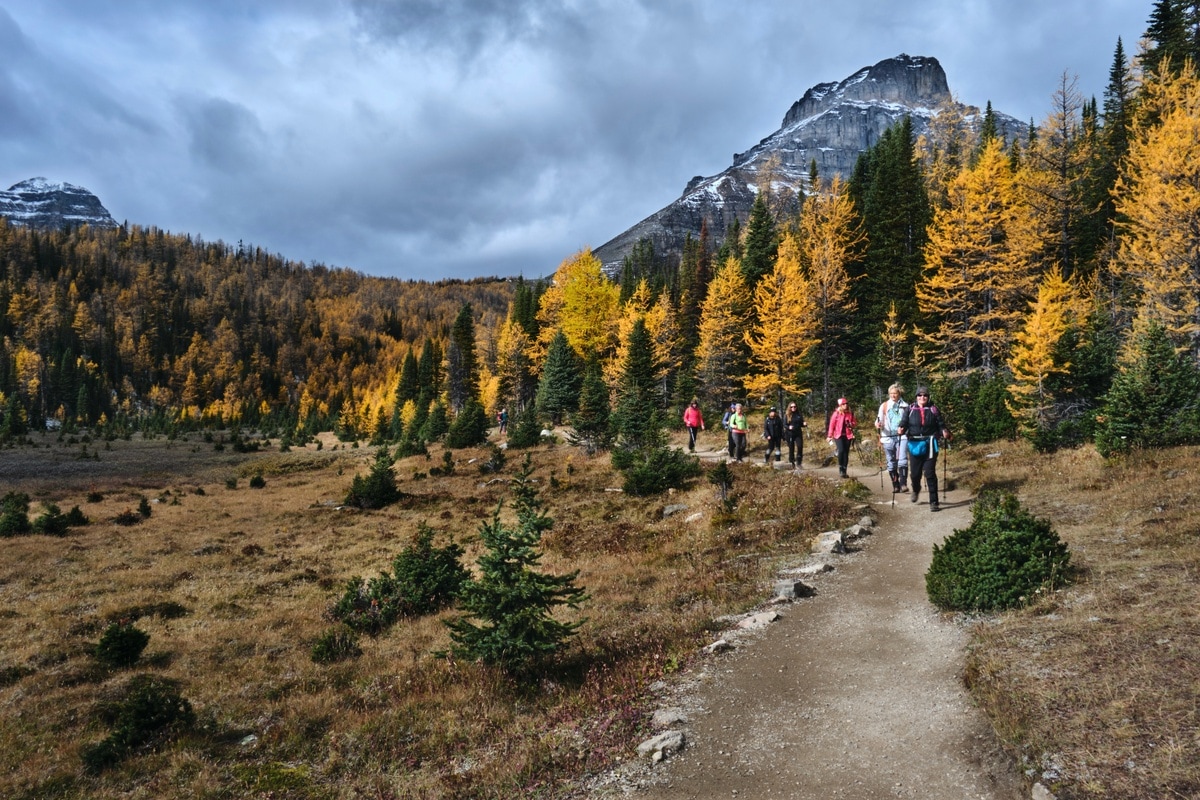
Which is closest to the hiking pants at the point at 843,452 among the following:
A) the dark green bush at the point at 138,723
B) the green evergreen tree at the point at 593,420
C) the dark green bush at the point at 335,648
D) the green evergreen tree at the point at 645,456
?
the green evergreen tree at the point at 645,456

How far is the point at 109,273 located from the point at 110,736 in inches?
9786

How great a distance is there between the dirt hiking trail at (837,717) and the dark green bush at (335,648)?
23.3ft

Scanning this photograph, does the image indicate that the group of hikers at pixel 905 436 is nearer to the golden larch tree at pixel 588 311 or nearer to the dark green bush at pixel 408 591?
the dark green bush at pixel 408 591

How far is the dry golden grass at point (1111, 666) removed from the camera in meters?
4.14

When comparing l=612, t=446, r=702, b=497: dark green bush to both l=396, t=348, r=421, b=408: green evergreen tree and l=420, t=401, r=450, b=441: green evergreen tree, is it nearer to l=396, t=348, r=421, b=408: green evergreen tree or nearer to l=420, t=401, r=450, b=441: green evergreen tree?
l=420, t=401, r=450, b=441: green evergreen tree

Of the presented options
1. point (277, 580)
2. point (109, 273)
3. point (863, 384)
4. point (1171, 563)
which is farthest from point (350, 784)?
point (109, 273)

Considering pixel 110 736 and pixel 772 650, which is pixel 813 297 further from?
pixel 110 736

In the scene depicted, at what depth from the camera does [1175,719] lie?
445 cm

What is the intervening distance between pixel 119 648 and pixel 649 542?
11510 millimetres

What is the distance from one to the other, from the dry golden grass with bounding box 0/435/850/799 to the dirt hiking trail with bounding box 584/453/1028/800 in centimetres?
70

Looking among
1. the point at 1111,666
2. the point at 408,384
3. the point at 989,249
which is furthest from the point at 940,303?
the point at 408,384

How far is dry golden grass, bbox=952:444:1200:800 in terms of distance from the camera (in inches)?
163

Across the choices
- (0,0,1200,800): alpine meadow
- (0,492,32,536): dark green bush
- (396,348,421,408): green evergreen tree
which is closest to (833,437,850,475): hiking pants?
(0,0,1200,800): alpine meadow

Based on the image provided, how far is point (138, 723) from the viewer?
7832 millimetres
